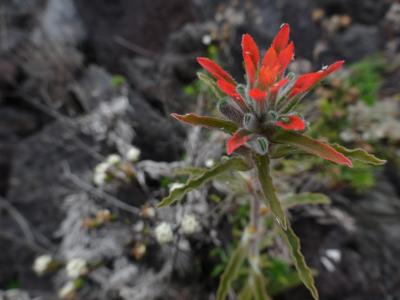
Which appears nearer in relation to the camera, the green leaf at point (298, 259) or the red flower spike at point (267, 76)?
the red flower spike at point (267, 76)

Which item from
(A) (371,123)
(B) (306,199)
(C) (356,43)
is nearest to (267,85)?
(B) (306,199)

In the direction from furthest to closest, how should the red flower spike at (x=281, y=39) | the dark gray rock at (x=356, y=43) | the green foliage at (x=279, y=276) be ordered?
1. the dark gray rock at (x=356, y=43)
2. the green foliage at (x=279, y=276)
3. the red flower spike at (x=281, y=39)

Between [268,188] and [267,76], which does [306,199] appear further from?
[267,76]

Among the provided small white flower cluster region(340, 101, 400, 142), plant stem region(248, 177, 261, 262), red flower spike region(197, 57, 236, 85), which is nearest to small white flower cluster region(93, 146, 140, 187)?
plant stem region(248, 177, 261, 262)

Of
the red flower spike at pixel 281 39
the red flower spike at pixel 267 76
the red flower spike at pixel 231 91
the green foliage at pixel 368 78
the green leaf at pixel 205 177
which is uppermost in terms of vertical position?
the green foliage at pixel 368 78

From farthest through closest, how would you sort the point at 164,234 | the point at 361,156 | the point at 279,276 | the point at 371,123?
1. the point at 371,123
2. the point at 279,276
3. the point at 164,234
4. the point at 361,156

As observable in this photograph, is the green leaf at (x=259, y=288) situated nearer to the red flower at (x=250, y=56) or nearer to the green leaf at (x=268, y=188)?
the green leaf at (x=268, y=188)

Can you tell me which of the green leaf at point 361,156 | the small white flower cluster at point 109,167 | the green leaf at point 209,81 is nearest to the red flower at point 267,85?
the green leaf at point 209,81
